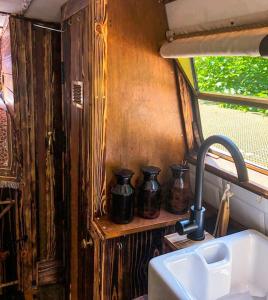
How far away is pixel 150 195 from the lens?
1.45 metres

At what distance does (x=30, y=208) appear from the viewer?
7.47 feet

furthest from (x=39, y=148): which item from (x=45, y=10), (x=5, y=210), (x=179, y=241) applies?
(x=179, y=241)

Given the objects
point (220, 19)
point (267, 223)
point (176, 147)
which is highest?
point (220, 19)

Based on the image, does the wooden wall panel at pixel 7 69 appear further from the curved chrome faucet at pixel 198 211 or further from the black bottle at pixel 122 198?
the curved chrome faucet at pixel 198 211

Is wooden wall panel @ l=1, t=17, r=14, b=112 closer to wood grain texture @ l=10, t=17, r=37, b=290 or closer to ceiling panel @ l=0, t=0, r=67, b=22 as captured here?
wood grain texture @ l=10, t=17, r=37, b=290

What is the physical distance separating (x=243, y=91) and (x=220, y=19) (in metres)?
0.38

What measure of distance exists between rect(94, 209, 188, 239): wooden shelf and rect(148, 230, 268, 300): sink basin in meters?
0.34

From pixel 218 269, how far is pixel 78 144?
104cm

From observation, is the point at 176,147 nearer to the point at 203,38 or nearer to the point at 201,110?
the point at 201,110

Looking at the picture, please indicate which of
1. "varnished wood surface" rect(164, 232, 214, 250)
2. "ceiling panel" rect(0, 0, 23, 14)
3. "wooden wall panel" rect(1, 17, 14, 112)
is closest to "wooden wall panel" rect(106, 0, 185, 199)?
"varnished wood surface" rect(164, 232, 214, 250)

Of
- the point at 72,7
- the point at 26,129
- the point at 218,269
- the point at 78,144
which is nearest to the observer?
the point at 218,269

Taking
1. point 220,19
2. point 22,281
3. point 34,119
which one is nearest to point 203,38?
point 220,19

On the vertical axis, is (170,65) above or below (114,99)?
above

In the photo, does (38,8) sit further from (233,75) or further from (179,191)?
(179,191)
